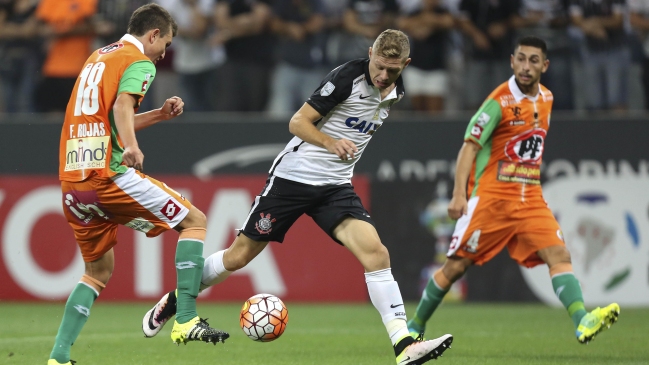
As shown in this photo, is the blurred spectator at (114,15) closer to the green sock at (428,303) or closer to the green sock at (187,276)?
the green sock at (428,303)

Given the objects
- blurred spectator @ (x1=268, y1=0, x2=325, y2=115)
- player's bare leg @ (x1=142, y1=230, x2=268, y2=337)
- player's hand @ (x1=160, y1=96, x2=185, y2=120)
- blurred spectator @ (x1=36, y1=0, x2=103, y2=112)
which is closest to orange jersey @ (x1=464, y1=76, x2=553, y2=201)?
player's bare leg @ (x1=142, y1=230, x2=268, y2=337)

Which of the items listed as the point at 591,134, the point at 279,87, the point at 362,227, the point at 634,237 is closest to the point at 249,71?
the point at 279,87

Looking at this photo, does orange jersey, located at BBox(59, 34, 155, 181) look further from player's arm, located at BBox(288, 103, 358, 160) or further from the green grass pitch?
the green grass pitch

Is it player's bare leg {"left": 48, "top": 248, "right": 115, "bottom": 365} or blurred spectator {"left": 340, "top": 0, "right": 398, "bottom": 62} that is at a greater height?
blurred spectator {"left": 340, "top": 0, "right": 398, "bottom": 62}

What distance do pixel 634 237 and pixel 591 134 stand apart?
1558mm

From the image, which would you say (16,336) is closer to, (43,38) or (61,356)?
(61,356)

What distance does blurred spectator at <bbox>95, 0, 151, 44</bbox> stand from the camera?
13.1m

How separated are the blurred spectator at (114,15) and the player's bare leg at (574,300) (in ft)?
24.1

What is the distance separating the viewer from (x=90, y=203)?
20.7ft

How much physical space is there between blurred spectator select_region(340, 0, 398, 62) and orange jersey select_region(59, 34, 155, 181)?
6907 mm

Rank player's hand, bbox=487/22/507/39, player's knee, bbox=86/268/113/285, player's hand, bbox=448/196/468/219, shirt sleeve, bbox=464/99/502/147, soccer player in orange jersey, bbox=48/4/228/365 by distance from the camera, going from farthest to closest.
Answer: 1. player's hand, bbox=487/22/507/39
2. shirt sleeve, bbox=464/99/502/147
3. player's hand, bbox=448/196/468/219
4. player's knee, bbox=86/268/113/285
5. soccer player in orange jersey, bbox=48/4/228/365

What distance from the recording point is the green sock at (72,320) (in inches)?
252

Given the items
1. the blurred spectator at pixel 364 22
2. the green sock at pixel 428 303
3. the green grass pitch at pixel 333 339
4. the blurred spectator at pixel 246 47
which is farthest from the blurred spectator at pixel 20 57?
the green sock at pixel 428 303

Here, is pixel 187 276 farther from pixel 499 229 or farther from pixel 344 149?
pixel 499 229
